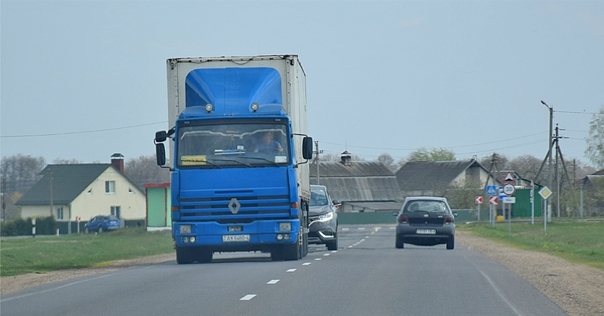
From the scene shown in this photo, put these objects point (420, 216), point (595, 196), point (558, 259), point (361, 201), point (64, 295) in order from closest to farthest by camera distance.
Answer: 1. point (64, 295)
2. point (558, 259)
3. point (420, 216)
4. point (595, 196)
5. point (361, 201)

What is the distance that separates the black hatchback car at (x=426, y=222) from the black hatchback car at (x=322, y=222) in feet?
8.26

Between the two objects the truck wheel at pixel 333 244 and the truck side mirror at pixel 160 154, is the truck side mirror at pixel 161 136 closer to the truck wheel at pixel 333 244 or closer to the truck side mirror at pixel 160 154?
the truck side mirror at pixel 160 154

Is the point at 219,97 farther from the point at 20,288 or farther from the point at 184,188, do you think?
the point at 20,288

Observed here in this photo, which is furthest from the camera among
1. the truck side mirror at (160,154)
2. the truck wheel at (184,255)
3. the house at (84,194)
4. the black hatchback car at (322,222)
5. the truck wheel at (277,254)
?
the house at (84,194)

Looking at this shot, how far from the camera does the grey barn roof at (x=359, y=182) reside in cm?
12062

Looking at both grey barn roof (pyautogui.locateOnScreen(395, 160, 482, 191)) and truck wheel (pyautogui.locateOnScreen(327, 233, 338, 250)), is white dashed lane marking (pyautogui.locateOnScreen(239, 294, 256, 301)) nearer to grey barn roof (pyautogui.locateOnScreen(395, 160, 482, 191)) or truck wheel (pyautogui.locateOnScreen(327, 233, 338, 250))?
truck wheel (pyautogui.locateOnScreen(327, 233, 338, 250))

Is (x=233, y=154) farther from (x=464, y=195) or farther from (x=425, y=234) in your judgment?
(x=464, y=195)

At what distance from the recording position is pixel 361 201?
398 ft

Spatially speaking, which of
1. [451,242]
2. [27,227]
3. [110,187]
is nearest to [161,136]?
[451,242]

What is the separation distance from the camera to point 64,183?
99.0 m

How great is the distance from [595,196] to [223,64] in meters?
81.1

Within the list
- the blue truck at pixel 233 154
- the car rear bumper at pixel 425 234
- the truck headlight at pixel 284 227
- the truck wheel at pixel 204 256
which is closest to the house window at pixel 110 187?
the car rear bumper at pixel 425 234

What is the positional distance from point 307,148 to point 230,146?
167cm

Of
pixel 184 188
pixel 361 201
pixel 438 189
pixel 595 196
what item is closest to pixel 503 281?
pixel 184 188
